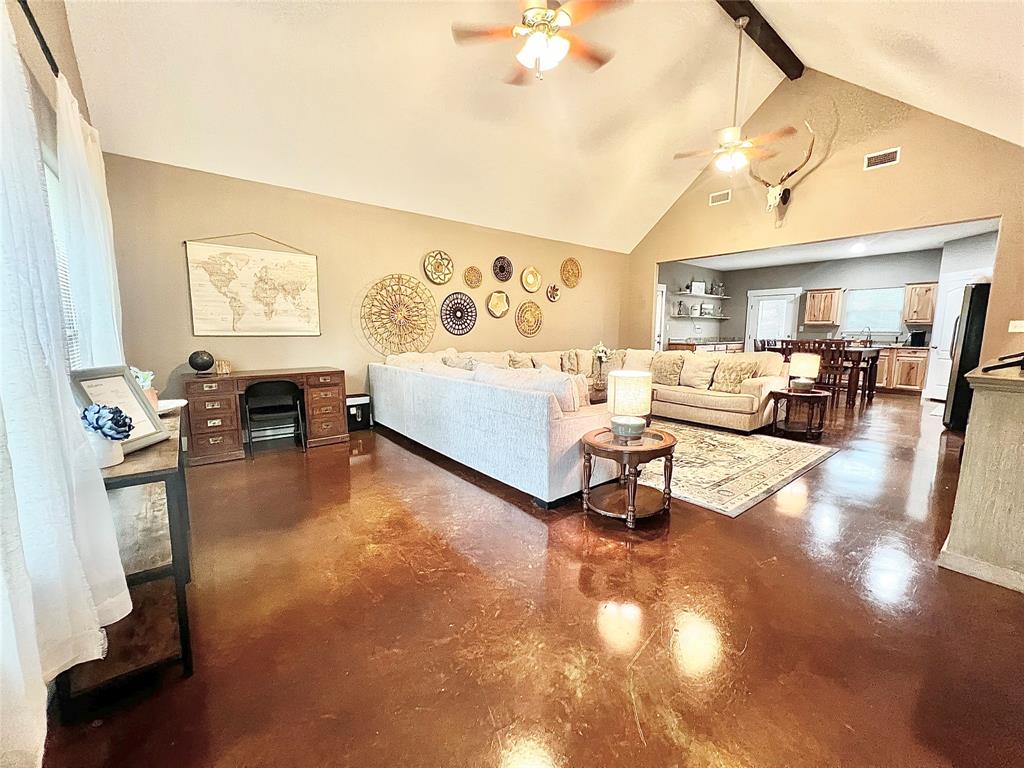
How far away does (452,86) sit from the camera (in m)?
3.97

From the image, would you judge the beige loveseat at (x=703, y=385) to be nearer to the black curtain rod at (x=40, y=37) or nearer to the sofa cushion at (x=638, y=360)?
the sofa cushion at (x=638, y=360)

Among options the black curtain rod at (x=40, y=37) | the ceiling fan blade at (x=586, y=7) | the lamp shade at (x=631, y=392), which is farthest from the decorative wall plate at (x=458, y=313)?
the black curtain rod at (x=40, y=37)

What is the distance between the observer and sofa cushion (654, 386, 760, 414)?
15.6 feet

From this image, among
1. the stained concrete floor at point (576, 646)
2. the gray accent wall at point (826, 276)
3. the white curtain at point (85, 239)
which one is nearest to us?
the stained concrete floor at point (576, 646)

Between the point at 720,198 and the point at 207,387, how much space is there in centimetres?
725

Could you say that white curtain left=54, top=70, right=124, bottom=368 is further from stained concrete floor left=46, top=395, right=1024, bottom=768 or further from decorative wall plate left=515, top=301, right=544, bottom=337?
decorative wall plate left=515, top=301, right=544, bottom=337

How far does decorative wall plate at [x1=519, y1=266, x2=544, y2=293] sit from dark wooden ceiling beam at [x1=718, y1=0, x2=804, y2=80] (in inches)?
145

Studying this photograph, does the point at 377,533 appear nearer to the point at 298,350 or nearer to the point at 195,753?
the point at 195,753

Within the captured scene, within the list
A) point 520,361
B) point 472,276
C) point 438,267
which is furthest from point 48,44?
point 520,361

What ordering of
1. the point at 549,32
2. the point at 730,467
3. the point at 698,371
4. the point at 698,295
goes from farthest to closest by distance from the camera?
the point at 698,295, the point at 698,371, the point at 730,467, the point at 549,32

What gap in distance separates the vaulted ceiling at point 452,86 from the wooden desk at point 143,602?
3314mm

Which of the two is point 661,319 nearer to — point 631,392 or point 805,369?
point 805,369

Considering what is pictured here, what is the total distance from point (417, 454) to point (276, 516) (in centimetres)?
151

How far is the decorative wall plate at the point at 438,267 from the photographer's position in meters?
5.59
